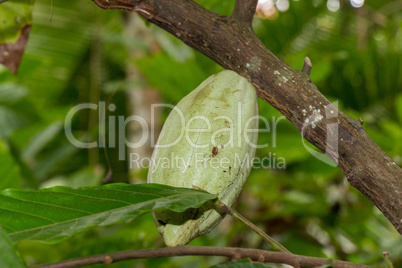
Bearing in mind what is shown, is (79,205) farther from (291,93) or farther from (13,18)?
(13,18)

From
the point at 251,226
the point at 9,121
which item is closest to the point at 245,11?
the point at 251,226

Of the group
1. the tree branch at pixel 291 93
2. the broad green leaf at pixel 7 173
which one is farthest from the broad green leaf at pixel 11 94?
the tree branch at pixel 291 93

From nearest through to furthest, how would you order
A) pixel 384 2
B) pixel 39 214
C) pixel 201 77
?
pixel 39 214 → pixel 201 77 → pixel 384 2

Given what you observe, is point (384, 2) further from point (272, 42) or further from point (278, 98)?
point (278, 98)

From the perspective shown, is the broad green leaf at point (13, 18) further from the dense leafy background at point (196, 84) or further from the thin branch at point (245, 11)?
the thin branch at point (245, 11)

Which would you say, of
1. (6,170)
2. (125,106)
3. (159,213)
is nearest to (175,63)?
(6,170)

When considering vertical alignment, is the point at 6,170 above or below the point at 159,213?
below

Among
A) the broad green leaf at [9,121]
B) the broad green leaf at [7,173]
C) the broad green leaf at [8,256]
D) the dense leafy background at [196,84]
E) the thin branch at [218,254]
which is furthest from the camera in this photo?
the broad green leaf at [9,121]
